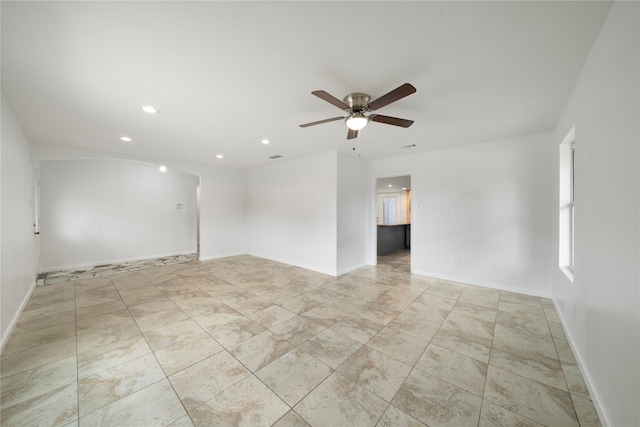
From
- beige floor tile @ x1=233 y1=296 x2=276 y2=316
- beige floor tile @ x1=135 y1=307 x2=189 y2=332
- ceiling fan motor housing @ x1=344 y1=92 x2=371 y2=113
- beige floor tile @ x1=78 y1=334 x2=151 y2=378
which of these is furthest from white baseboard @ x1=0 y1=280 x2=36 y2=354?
ceiling fan motor housing @ x1=344 y1=92 x2=371 y2=113

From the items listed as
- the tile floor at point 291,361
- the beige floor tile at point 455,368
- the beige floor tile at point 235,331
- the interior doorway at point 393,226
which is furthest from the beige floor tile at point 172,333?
the interior doorway at point 393,226

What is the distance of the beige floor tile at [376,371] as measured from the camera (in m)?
1.79

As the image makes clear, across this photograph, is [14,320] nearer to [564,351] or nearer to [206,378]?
[206,378]

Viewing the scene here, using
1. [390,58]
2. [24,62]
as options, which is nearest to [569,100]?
[390,58]

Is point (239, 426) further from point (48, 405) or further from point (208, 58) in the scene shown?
point (208, 58)

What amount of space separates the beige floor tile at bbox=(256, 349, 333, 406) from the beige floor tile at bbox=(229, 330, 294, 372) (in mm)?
76

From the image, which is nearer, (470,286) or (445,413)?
(445,413)

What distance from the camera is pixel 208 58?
1838 millimetres

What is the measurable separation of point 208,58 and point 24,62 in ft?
5.12

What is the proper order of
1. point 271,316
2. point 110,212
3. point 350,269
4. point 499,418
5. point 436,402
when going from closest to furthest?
1. point 499,418
2. point 436,402
3. point 271,316
4. point 350,269
5. point 110,212

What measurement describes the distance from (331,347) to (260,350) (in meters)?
0.73

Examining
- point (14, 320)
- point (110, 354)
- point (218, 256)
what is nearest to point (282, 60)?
point (110, 354)

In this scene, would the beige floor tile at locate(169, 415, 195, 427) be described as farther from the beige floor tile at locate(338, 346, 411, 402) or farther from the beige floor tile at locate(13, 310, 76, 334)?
the beige floor tile at locate(13, 310, 76, 334)

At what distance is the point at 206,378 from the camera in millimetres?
1889
